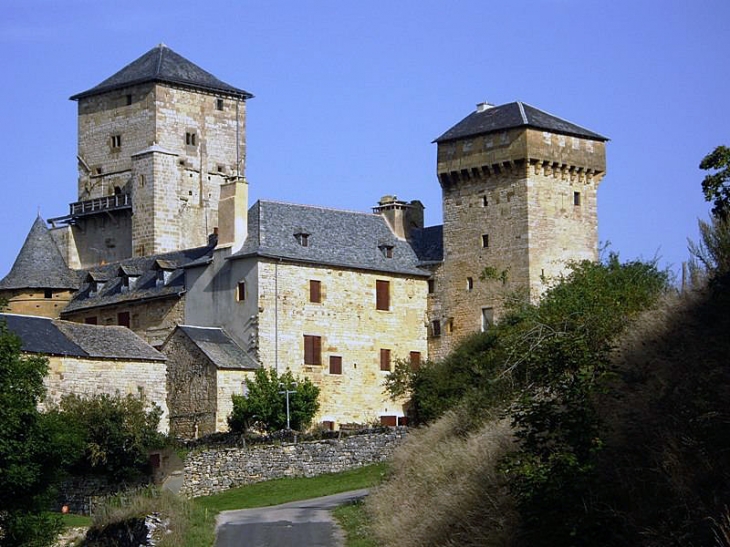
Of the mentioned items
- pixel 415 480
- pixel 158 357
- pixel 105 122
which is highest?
pixel 105 122

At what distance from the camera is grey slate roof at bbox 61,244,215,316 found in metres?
60.2

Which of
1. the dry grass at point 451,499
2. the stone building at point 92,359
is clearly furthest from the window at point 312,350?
the dry grass at point 451,499

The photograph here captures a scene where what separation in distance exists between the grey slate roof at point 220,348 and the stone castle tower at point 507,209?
321 inches

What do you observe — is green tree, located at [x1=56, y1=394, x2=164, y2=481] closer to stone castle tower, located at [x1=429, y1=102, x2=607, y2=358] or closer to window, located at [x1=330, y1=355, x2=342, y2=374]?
window, located at [x1=330, y1=355, x2=342, y2=374]

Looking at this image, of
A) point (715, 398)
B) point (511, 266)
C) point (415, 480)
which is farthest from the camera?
point (511, 266)

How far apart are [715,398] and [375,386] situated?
129 feet

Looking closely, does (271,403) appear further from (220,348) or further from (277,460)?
(277,460)

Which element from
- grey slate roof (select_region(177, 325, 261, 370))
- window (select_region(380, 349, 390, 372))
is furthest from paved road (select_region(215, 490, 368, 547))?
window (select_region(380, 349, 390, 372))

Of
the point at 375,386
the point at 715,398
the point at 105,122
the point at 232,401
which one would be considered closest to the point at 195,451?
the point at 232,401

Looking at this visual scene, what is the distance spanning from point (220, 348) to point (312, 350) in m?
3.74

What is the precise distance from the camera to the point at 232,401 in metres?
53.7

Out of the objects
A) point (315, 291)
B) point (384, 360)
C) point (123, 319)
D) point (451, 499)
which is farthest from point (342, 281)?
point (451, 499)

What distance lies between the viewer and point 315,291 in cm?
5762

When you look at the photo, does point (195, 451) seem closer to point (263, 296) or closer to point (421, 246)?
point (263, 296)
